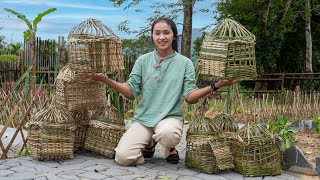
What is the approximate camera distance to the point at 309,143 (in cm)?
568

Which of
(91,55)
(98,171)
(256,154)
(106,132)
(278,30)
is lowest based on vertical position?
(98,171)

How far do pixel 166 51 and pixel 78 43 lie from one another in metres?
0.89

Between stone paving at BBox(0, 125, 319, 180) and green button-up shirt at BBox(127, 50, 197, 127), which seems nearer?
stone paving at BBox(0, 125, 319, 180)

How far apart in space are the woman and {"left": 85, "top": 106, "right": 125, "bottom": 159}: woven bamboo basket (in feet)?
0.65

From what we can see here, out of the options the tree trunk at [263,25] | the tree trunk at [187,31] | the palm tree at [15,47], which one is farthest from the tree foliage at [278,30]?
the palm tree at [15,47]

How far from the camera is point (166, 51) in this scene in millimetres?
4363

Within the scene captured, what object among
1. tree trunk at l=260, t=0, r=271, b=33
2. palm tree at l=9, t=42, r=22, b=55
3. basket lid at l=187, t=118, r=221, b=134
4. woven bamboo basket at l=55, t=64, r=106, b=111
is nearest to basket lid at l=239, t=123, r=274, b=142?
basket lid at l=187, t=118, r=221, b=134

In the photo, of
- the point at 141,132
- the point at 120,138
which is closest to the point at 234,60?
the point at 141,132

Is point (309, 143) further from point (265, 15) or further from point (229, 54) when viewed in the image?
point (265, 15)

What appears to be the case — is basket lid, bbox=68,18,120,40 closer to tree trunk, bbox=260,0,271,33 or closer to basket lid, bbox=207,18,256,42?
basket lid, bbox=207,18,256,42

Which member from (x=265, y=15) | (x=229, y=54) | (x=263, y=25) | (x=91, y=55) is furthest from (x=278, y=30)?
(x=91, y=55)

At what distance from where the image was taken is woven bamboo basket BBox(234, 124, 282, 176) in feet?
13.0

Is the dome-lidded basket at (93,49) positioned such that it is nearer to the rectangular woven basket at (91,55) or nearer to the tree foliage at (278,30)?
the rectangular woven basket at (91,55)

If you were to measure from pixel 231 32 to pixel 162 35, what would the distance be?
0.67 meters
